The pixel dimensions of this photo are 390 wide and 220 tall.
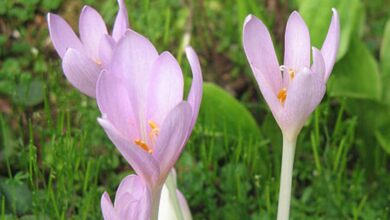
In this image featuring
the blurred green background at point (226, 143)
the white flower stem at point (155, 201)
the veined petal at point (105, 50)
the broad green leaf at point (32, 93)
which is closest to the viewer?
the white flower stem at point (155, 201)

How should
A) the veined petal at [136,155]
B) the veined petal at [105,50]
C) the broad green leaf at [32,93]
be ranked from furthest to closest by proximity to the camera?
the broad green leaf at [32,93], the veined petal at [105,50], the veined petal at [136,155]

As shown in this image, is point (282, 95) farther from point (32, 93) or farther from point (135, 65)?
point (32, 93)

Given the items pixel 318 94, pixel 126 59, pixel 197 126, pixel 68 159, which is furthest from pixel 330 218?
pixel 126 59

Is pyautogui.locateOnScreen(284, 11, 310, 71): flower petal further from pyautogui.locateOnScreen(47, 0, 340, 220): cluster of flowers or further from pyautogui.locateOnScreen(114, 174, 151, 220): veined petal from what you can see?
pyautogui.locateOnScreen(114, 174, 151, 220): veined petal

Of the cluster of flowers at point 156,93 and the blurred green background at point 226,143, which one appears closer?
the cluster of flowers at point 156,93

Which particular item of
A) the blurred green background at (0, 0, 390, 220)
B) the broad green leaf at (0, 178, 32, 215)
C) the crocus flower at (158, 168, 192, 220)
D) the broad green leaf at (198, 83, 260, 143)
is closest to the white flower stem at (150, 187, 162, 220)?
the crocus flower at (158, 168, 192, 220)

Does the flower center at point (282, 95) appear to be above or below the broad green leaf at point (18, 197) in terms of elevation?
above

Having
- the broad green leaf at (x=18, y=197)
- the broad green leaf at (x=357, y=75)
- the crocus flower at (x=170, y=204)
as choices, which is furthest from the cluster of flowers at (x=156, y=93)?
the broad green leaf at (x=357, y=75)

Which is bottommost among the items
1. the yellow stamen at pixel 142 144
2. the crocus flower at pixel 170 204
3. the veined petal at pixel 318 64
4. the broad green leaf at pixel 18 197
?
the broad green leaf at pixel 18 197

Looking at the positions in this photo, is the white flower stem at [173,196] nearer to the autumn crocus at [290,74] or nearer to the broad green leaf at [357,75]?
the autumn crocus at [290,74]
